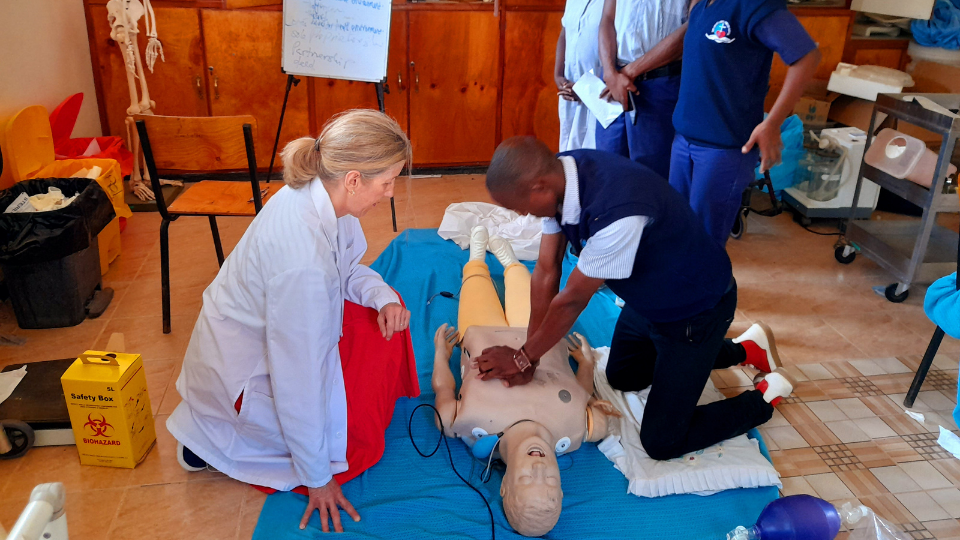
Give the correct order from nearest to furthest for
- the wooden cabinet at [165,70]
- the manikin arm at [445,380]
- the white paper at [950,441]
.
Result: the manikin arm at [445,380], the white paper at [950,441], the wooden cabinet at [165,70]

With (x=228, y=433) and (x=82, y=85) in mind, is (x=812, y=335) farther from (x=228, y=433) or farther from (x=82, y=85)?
Answer: (x=82, y=85)

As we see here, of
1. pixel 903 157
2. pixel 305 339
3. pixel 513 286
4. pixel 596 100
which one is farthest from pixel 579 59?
pixel 305 339

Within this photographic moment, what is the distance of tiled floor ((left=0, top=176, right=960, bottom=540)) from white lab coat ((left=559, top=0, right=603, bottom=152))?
94 cm

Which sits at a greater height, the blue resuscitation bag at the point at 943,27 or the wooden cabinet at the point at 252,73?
the blue resuscitation bag at the point at 943,27

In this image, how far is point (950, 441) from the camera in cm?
212

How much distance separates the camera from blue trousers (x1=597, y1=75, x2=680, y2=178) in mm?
2535

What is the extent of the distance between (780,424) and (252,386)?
159 cm

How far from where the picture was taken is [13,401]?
6.64ft

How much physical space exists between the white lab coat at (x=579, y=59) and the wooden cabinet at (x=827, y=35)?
74.3 inches

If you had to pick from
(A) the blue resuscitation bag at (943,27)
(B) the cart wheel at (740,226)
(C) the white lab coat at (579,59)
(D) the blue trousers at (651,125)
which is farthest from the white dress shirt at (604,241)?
(A) the blue resuscitation bag at (943,27)

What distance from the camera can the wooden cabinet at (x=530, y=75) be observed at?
13.7 ft

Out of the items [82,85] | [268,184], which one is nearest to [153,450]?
[268,184]

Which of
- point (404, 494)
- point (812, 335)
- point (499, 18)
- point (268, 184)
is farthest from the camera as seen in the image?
point (499, 18)

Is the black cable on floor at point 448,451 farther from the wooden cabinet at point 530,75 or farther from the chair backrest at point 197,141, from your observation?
the wooden cabinet at point 530,75
